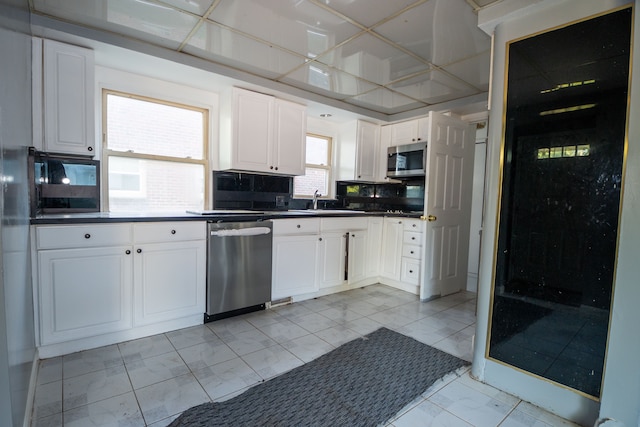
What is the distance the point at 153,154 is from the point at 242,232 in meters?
1.19

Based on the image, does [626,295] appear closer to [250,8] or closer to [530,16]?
[530,16]

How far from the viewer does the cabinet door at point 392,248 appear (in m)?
3.71

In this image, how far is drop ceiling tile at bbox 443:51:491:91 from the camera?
255 cm

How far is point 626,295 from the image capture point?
1.37 metres

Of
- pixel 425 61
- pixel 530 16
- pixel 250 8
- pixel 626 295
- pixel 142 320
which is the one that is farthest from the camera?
pixel 425 61

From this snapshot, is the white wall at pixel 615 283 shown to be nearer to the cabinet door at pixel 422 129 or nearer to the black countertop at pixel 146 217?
the black countertop at pixel 146 217

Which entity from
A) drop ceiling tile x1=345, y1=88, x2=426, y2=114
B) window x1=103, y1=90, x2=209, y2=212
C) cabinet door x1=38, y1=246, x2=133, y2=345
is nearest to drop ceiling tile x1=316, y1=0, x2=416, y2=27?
drop ceiling tile x1=345, y1=88, x2=426, y2=114

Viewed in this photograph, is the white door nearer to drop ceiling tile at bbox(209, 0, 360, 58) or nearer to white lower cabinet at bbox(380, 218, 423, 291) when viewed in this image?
white lower cabinet at bbox(380, 218, 423, 291)

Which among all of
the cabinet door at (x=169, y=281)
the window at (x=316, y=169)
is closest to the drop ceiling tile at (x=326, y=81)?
the window at (x=316, y=169)

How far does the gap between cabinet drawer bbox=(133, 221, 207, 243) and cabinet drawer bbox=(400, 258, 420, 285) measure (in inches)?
91.6

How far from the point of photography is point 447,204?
3441mm

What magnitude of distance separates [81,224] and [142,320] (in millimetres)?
824

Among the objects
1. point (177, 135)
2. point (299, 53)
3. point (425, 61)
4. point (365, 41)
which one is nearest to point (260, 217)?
point (177, 135)

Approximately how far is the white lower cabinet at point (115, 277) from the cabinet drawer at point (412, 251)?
7.53ft
